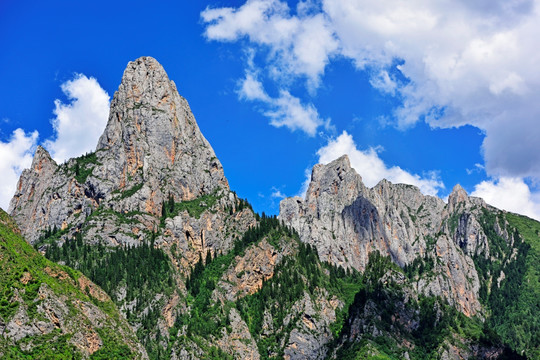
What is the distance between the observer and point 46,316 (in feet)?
557

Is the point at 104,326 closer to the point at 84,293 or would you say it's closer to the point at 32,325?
the point at 84,293

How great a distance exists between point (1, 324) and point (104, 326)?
3556cm

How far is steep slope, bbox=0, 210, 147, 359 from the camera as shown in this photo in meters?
162

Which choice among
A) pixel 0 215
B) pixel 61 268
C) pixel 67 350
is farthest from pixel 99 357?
pixel 0 215

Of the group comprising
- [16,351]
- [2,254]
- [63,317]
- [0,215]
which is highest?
[0,215]

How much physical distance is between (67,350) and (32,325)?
1129 centimetres

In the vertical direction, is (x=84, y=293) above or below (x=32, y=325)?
above

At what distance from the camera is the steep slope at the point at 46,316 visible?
531ft

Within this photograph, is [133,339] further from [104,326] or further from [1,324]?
[1,324]

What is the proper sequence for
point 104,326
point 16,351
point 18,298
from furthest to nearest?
point 104,326 < point 18,298 < point 16,351

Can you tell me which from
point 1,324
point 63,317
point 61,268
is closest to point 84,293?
point 61,268

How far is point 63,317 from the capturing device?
17350 centimetres

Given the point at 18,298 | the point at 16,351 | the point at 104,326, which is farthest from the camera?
the point at 104,326

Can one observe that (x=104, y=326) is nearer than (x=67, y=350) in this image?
No
